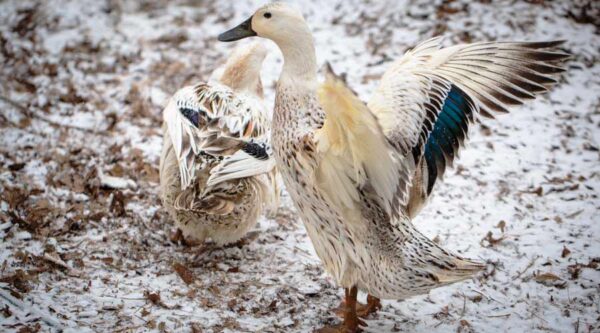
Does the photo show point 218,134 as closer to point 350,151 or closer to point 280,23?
point 280,23

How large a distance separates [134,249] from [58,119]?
7.58 ft

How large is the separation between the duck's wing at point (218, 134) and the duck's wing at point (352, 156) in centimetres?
98

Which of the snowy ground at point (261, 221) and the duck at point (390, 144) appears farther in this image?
the snowy ground at point (261, 221)

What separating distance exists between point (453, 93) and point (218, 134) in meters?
1.68

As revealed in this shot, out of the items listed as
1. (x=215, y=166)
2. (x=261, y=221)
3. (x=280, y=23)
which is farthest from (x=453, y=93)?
(x=261, y=221)

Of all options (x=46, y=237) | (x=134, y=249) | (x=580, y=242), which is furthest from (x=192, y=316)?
(x=580, y=242)

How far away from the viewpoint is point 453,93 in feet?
12.1

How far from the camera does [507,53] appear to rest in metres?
3.83

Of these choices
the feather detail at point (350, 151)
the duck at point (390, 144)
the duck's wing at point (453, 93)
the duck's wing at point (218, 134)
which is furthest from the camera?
the duck's wing at point (218, 134)

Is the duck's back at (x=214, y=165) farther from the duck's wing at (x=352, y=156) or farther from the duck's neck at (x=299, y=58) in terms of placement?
the duck's wing at (x=352, y=156)

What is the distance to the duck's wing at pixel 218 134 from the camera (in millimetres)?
4172

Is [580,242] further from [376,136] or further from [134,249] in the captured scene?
[134,249]

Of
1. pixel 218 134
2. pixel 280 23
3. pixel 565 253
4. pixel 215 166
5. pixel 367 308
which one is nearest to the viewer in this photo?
pixel 280 23

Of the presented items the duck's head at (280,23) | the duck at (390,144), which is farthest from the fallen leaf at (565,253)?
the duck's head at (280,23)
